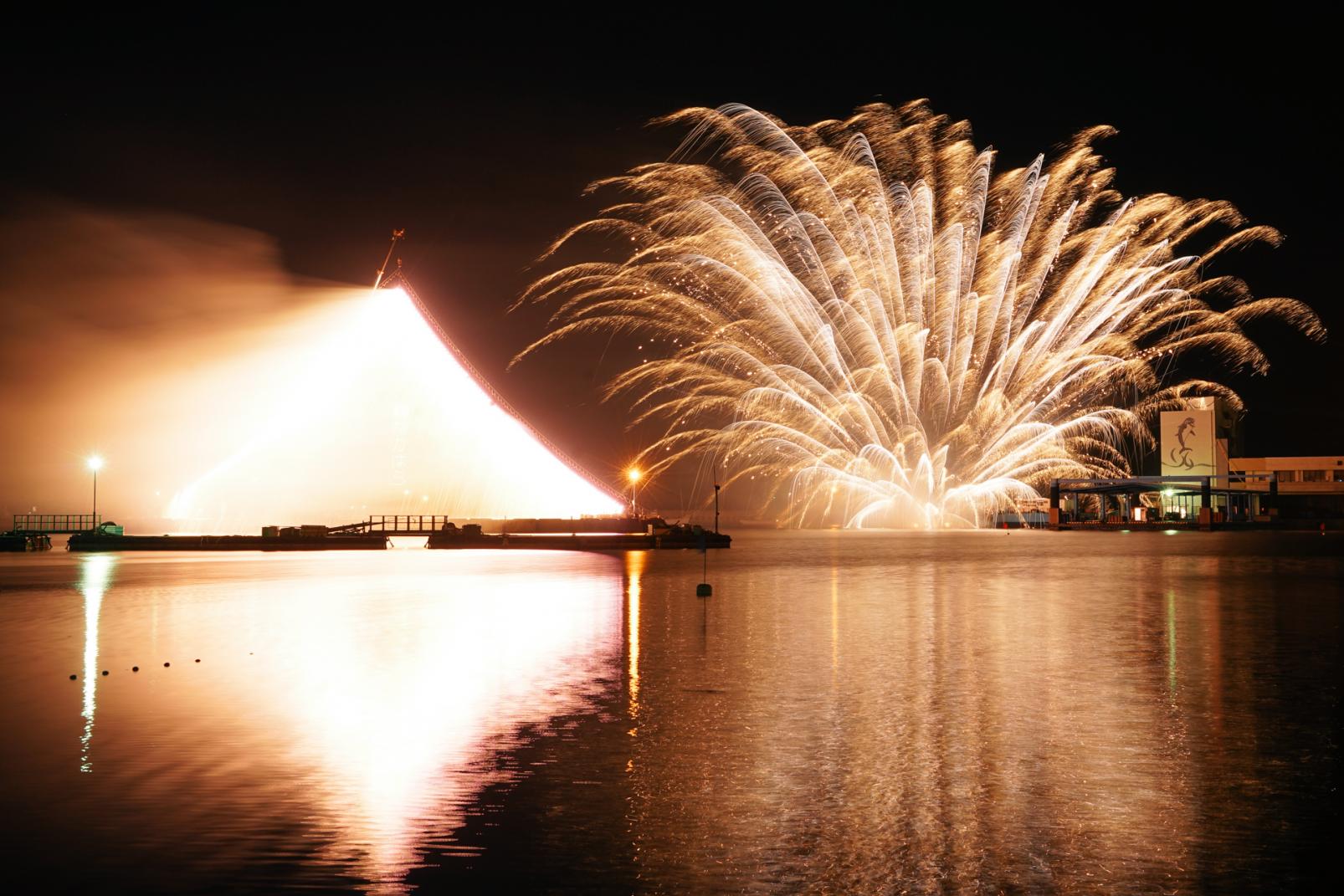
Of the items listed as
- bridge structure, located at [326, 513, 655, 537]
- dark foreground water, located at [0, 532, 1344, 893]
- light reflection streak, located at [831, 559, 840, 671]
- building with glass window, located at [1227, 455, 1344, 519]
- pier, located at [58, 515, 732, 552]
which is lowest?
dark foreground water, located at [0, 532, 1344, 893]

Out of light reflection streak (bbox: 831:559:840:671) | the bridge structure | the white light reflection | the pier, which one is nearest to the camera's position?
the white light reflection

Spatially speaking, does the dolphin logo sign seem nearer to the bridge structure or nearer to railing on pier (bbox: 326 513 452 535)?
the bridge structure

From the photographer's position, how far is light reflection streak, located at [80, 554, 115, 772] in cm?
1603

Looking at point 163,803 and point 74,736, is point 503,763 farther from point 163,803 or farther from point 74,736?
point 74,736

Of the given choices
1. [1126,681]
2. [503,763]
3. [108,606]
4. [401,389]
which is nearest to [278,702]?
[503,763]

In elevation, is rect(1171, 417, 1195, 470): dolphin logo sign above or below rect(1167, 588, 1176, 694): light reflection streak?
above

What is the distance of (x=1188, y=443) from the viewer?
174000 millimetres

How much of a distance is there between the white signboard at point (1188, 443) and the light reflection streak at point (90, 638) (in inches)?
5764

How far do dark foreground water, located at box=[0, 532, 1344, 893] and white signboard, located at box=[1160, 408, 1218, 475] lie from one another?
150 metres

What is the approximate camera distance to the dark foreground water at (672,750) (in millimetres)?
10656

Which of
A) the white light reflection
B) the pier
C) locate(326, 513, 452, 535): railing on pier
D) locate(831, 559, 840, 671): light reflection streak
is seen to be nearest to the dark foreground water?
the white light reflection

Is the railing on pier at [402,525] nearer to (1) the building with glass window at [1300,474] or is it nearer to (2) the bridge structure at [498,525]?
(2) the bridge structure at [498,525]

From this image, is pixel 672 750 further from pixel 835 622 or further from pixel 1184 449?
pixel 1184 449

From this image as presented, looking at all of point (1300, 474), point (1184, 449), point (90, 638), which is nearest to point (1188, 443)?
point (1184, 449)
